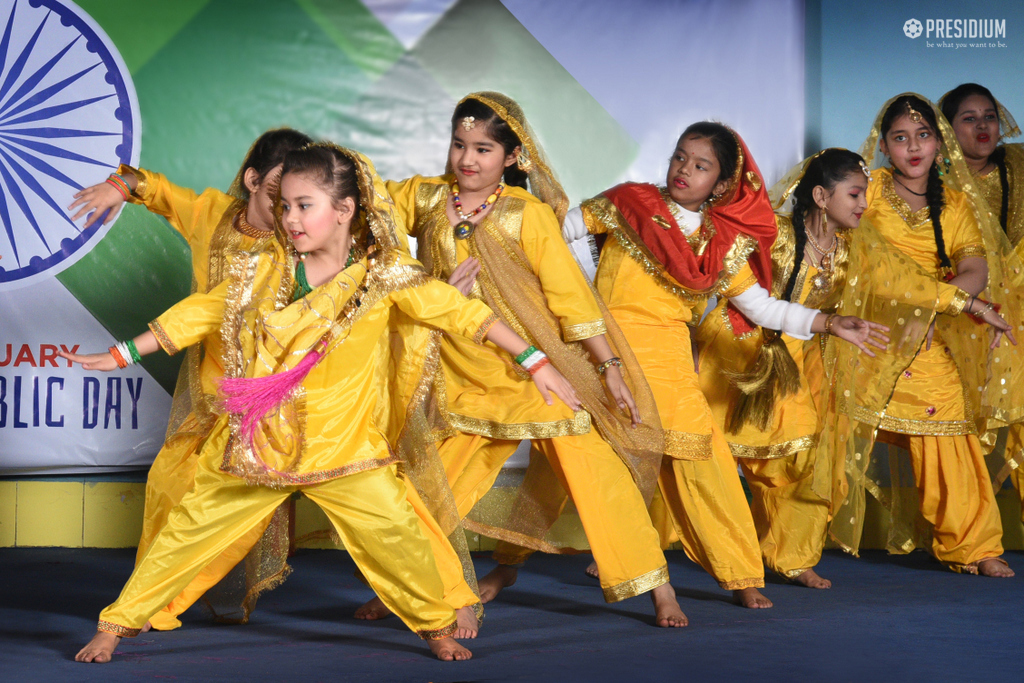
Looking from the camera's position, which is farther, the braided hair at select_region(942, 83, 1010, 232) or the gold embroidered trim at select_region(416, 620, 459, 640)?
the braided hair at select_region(942, 83, 1010, 232)

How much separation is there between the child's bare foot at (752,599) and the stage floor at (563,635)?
0.03m

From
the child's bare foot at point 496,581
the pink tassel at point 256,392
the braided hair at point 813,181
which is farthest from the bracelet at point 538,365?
the braided hair at point 813,181

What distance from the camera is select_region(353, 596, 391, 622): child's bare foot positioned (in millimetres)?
3133

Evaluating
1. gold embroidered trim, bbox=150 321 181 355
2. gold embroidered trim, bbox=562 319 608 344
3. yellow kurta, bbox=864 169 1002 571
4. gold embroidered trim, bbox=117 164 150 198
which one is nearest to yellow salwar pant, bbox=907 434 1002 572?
yellow kurta, bbox=864 169 1002 571

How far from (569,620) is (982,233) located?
2.14m

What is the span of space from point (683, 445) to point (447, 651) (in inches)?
39.7

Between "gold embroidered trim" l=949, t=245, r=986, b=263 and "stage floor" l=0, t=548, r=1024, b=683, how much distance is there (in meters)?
1.17

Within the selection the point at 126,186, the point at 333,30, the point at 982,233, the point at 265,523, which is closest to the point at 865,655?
the point at 265,523

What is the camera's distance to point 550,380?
270cm

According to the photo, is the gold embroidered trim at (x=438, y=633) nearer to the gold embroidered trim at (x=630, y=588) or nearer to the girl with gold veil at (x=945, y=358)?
the gold embroidered trim at (x=630, y=588)

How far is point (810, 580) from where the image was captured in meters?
3.65

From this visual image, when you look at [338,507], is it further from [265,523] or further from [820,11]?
[820,11]

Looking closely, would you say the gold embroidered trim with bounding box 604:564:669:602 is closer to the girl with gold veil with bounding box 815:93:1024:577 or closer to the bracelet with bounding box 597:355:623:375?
the bracelet with bounding box 597:355:623:375

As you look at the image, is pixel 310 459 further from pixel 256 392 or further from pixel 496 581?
pixel 496 581
